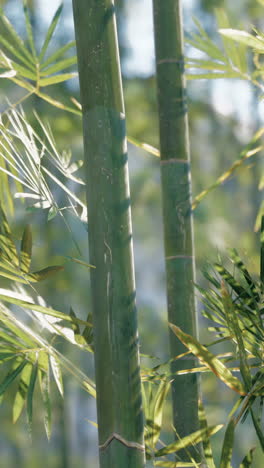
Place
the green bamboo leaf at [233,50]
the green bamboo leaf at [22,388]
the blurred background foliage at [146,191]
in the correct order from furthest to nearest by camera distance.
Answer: the blurred background foliage at [146,191], the green bamboo leaf at [233,50], the green bamboo leaf at [22,388]

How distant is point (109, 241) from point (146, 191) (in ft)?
11.5

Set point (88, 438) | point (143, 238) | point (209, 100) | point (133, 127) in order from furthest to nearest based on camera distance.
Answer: point (88, 438) < point (143, 238) < point (209, 100) < point (133, 127)

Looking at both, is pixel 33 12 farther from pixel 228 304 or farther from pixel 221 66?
pixel 228 304

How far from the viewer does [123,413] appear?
0.51 meters

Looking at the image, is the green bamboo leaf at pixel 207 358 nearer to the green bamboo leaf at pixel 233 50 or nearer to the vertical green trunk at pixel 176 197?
the vertical green trunk at pixel 176 197

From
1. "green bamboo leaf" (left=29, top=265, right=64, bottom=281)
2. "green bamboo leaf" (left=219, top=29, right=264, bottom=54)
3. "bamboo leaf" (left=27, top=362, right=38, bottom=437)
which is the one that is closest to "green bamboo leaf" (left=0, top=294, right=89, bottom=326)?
"green bamboo leaf" (left=29, top=265, right=64, bottom=281)

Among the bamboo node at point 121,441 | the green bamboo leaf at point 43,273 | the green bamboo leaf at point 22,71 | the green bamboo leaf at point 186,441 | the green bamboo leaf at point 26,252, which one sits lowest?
the green bamboo leaf at point 186,441

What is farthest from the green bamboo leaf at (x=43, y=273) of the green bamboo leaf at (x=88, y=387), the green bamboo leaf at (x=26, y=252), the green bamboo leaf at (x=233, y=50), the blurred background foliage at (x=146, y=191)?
the blurred background foliage at (x=146, y=191)

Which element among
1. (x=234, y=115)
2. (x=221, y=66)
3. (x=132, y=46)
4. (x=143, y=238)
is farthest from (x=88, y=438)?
(x=221, y=66)

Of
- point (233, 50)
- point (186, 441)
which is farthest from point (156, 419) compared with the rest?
point (233, 50)

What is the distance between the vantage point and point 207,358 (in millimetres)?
486

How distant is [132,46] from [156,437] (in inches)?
127

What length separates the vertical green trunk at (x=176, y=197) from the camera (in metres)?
0.65

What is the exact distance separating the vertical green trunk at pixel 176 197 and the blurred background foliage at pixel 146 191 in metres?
2.25
